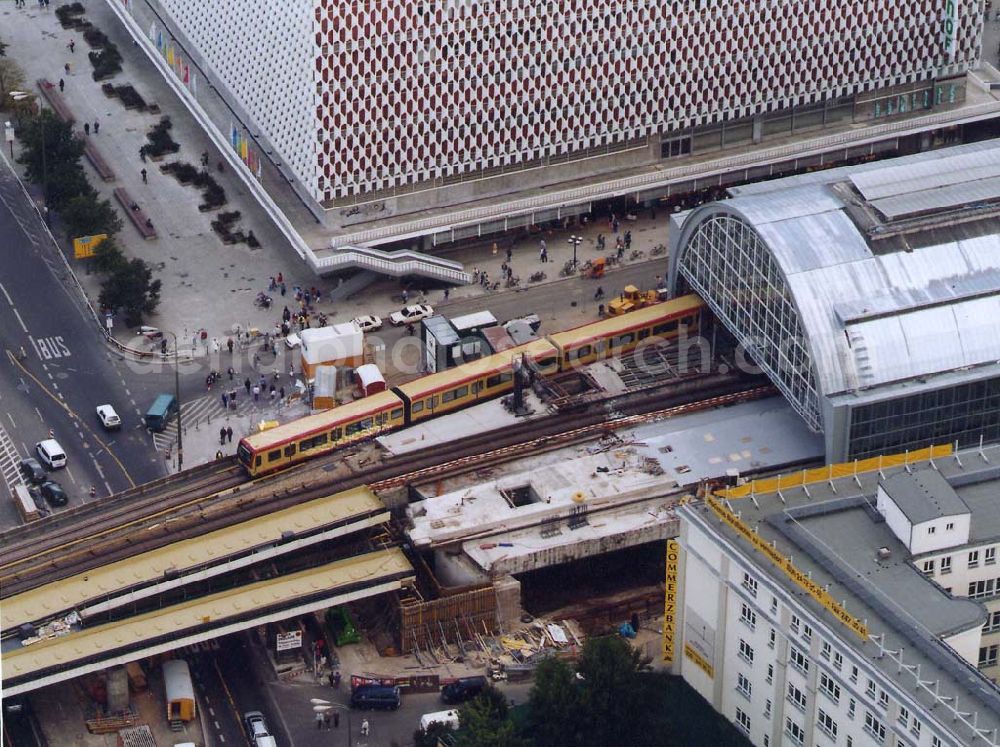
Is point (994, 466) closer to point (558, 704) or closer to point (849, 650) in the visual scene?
point (849, 650)

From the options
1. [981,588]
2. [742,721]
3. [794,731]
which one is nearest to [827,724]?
[794,731]

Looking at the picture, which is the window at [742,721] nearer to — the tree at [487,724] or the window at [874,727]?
the tree at [487,724]

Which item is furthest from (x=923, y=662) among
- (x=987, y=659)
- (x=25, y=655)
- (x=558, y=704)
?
(x=25, y=655)

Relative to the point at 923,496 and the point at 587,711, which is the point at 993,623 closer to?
Result: the point at 923,496

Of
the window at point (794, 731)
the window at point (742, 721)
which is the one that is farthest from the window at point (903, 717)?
the window at point (742, 721)

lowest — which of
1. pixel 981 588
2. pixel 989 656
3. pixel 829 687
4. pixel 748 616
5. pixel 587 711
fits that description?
pixel 587 711

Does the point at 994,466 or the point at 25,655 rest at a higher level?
the point at 994,466

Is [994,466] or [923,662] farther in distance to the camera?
[994,466]
